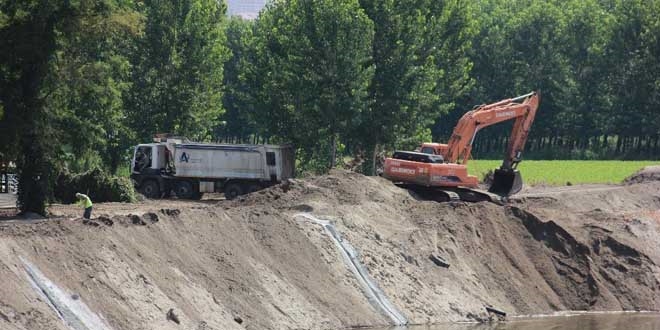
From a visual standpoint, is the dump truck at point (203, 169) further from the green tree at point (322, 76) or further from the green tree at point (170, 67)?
the green tree at point (170, 67)

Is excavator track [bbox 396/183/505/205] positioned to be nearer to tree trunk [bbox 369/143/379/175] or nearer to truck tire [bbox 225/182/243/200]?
truck tire [bbox 225/182/243/200]

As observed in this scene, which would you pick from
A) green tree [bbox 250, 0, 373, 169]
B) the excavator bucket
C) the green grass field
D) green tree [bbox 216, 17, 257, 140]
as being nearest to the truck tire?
green tree [bbox 250, 0, 373, 169]

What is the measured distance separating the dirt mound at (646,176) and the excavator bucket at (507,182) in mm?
14316

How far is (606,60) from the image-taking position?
344ft

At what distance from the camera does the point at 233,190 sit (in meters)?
54.6

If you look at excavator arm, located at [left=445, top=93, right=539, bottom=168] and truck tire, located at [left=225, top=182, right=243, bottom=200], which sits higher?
excavator arm, located at [left=445, top=93, right=539, bottom=168]

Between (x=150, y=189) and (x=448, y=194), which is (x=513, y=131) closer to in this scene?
(x=448, y=194)

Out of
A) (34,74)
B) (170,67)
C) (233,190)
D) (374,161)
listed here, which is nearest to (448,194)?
(233,190)

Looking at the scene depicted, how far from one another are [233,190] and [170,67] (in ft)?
45.0

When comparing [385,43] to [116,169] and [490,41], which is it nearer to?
[116,169]

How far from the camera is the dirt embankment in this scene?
95.3 ft

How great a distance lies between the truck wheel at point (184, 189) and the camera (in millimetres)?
54562

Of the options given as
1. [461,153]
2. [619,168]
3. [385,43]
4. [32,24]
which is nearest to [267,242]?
[32,24]

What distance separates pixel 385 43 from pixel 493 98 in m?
46.6
